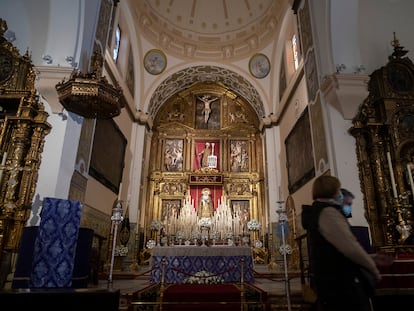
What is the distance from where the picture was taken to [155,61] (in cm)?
1292

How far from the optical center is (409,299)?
4047 millimetres

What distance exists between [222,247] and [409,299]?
3419mm

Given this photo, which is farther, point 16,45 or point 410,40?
point 410,40

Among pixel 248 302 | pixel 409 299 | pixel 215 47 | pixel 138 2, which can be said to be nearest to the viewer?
pixel 409 299

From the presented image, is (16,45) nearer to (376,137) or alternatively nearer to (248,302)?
(248,302)

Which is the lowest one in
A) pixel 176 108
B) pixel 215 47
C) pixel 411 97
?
pixel 411 97

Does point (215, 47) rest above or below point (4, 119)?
above

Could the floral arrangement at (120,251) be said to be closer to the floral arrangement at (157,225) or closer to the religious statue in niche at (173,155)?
the floral arrangement at (157,225)

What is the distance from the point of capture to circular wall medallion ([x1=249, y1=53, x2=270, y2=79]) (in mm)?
12891

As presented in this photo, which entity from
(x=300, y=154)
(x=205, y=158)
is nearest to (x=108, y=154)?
(x=205, y=158)

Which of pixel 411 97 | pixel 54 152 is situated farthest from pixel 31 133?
pixel 411 97

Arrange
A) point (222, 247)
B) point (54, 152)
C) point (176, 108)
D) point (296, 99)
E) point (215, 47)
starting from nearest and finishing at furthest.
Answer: point (54, 152), point (222, 247), point (296, 99), point (215, 47), point (176, 108)

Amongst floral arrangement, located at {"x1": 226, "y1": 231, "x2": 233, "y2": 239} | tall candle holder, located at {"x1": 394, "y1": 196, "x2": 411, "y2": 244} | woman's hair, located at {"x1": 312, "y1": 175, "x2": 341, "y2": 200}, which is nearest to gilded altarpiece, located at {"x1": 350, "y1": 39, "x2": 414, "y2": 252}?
tall candle holder, located at {"x1": 394, "y1": 196, "x2": 411, "y2": 244}

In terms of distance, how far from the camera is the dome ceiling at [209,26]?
1221 centimetres
